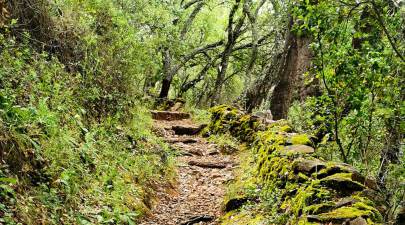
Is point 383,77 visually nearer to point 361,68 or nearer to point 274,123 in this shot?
point 361,68

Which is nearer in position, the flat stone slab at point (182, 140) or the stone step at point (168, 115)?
the flat stone slab at point (182, 140)

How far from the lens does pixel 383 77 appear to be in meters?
5.15

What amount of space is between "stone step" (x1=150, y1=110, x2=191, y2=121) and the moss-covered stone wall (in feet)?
24.1

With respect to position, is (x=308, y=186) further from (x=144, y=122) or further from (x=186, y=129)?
(x=186, y=129)

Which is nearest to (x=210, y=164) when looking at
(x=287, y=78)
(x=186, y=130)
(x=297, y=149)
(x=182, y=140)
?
(x=182, y=140)

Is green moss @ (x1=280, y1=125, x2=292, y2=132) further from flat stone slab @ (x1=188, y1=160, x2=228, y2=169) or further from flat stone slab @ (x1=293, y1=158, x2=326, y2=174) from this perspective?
flat stone slab @ (x1=293, y1=158, x2=326, y2=174)

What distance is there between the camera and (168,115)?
1533 centimetres

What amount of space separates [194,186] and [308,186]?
3611mm

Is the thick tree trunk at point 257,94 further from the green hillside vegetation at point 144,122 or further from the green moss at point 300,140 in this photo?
the green moss at point 300,140

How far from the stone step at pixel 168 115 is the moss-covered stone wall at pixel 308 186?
290 inches

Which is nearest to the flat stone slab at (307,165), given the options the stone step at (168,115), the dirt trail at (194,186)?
the dirt trail at (194,186)

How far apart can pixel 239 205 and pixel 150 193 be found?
5.22ft

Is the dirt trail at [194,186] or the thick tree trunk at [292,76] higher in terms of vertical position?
the thick tree trunk at [292,76]

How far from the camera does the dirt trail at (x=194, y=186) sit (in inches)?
245
